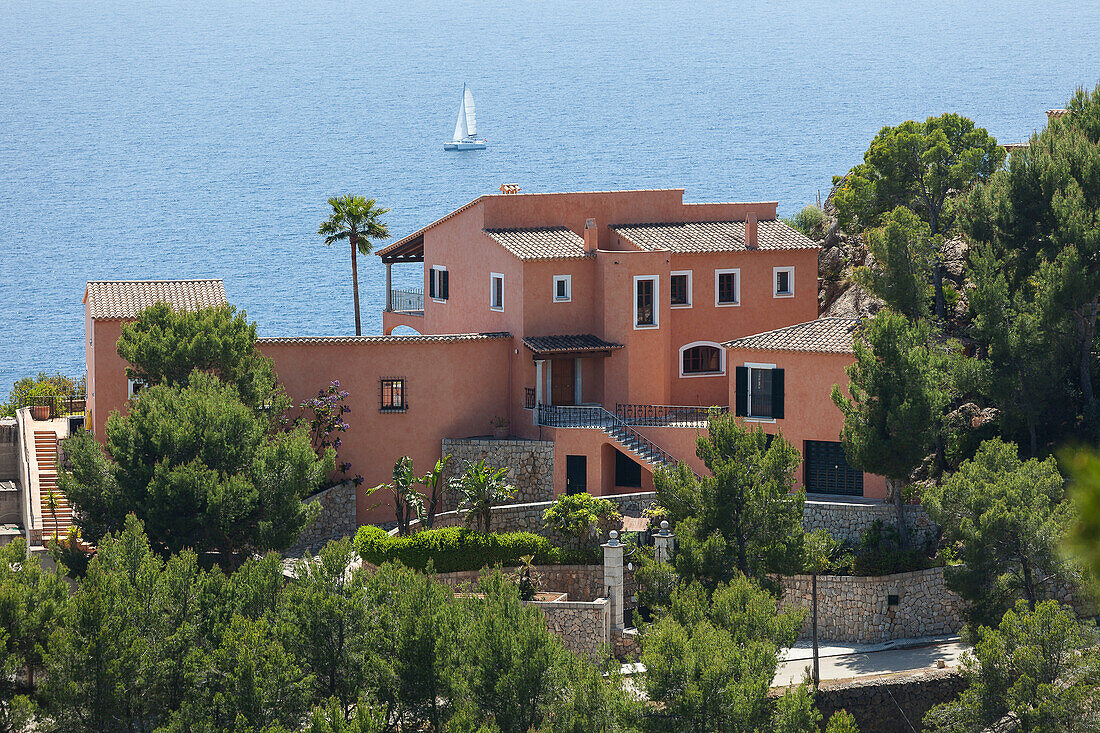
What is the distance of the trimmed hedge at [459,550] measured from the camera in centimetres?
3741

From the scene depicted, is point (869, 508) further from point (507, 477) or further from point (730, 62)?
point (730, 62)

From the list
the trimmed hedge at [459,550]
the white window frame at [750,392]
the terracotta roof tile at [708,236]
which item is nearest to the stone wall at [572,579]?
the trimmed hedge at [459,550]

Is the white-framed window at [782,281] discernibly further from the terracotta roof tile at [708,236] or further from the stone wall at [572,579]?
the stone wall at [572,579]

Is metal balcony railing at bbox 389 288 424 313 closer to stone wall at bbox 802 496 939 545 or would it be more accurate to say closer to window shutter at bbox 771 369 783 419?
window shutter at bbox 771 369 783 419

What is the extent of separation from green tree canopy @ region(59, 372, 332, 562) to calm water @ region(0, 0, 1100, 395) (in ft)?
195

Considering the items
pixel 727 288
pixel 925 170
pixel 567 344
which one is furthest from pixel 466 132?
pixel 567 344

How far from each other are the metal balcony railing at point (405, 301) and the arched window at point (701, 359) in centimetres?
1113

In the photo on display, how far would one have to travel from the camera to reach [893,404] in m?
36.8

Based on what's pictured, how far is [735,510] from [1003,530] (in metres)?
5.86

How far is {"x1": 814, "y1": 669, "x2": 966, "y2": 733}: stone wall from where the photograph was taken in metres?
32.7

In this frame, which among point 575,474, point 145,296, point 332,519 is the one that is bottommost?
point 332,519

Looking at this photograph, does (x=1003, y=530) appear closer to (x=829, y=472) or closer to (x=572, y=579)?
(x=829, y=472)

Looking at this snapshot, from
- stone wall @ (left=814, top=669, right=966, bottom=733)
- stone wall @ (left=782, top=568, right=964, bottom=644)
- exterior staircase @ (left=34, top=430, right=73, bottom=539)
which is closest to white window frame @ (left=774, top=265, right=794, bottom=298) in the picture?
stone wall @ (left=782, top=568, right=964, bottom=644)

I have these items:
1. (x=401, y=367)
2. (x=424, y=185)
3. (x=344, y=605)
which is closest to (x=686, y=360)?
(x=401, y=367)
